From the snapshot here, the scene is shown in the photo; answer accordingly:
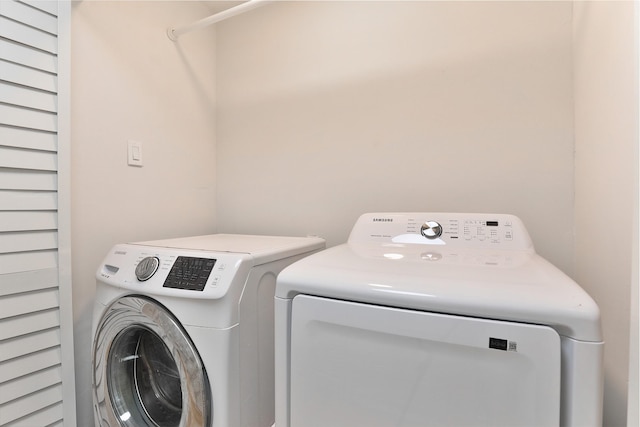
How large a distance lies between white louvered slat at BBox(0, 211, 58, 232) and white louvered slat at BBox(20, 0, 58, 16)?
709mm

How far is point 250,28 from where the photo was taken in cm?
183

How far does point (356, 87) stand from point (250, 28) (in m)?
0.81

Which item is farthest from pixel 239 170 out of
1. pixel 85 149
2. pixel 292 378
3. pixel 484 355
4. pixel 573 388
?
pixel 573 388

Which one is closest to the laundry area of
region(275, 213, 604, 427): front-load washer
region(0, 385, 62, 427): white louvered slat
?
region(275, 213, 604, 427): front-load washer

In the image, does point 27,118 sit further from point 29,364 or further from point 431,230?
point 431,230

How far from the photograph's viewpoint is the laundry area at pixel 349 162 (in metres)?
0.75

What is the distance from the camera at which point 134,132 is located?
57.2 inches

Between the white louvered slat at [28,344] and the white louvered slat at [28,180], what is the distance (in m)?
0.51

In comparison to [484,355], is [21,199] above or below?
above

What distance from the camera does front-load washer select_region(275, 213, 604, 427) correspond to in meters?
0.56

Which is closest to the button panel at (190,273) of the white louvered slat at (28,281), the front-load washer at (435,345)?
the front-load washer at (435,345)

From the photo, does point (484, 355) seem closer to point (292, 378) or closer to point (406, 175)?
point (292, 378)

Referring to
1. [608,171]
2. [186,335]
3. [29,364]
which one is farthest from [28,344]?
[608,171]

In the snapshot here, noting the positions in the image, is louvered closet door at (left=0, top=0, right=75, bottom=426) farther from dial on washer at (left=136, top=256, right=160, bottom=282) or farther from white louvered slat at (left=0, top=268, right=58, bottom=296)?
dial on washer at (left=136, top=256, right=160, bottom=282)
